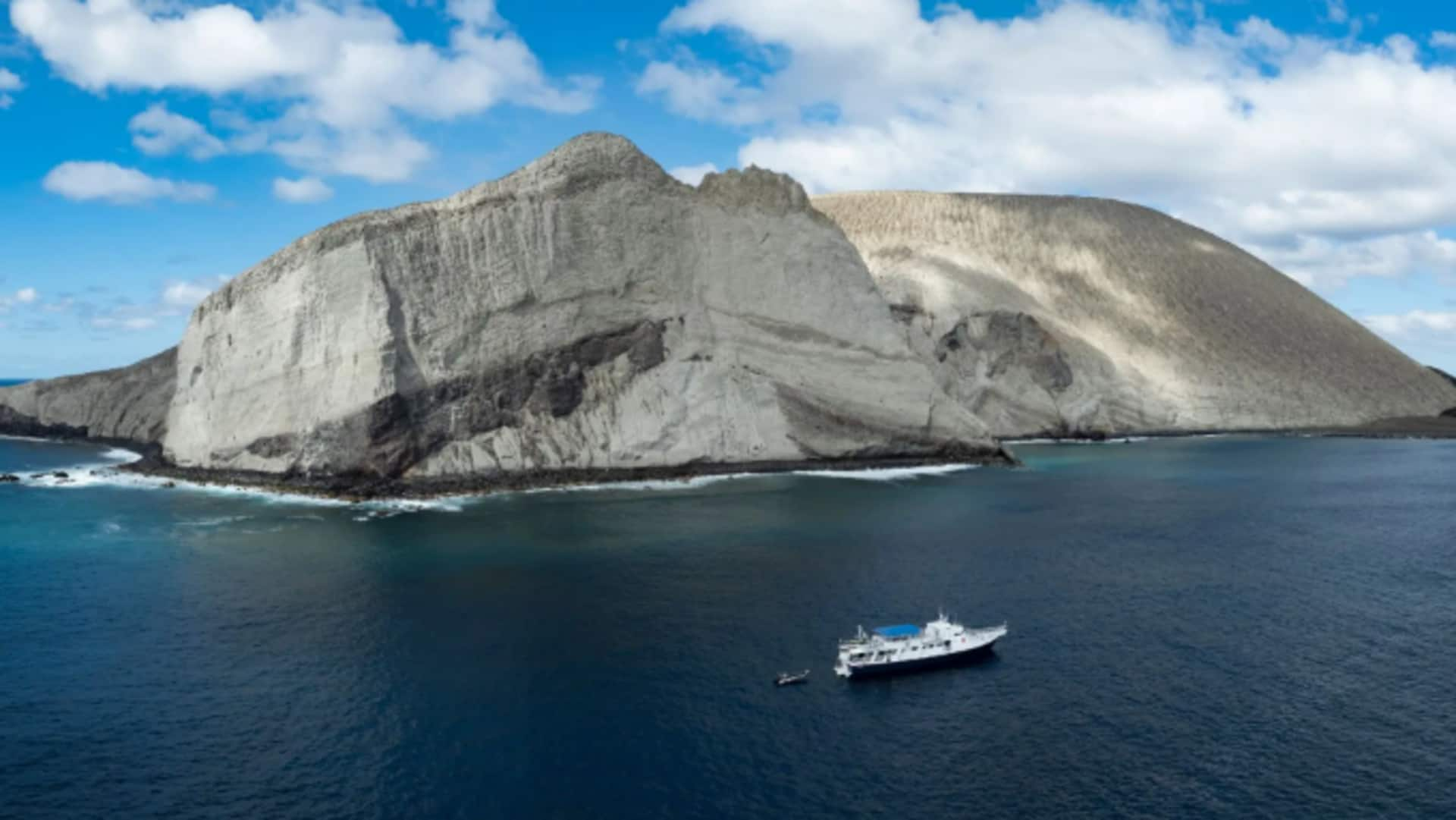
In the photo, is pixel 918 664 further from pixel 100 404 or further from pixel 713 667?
pixel 100 404

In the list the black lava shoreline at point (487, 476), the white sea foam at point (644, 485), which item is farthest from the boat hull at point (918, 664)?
the black lava shoreline at point (487, 476)

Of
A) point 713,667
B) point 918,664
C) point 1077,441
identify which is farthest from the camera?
point 1077,441

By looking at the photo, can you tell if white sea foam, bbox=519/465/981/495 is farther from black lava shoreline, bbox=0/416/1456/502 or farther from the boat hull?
the boat hull

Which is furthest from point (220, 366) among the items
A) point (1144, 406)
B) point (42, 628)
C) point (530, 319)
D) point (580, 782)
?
point (1144, 406)

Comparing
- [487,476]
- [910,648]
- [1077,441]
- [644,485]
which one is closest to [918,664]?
[910,648]

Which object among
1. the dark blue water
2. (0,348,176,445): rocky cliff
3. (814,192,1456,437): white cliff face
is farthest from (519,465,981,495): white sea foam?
(0,348,176,445): rocky cliff

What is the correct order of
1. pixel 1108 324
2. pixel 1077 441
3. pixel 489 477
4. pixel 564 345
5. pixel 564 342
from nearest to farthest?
pixel 489 477 → pixel 564 345 → pixel 564 342 → pixel 1077 441 → pixel 1108 324
